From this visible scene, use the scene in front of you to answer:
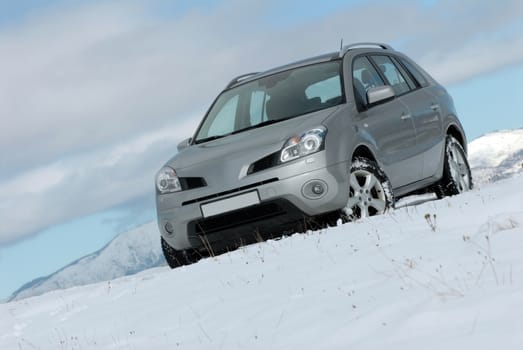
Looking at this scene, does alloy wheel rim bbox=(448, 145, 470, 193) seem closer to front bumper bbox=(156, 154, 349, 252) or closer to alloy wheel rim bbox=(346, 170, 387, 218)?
alloy wheel rim bbox=(346, 170, 387, 218)

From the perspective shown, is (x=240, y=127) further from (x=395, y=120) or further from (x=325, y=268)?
(x=325, y=268)

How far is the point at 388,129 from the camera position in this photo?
356 inches

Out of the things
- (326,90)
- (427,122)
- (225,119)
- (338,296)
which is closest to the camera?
(338,296)

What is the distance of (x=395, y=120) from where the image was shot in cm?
920

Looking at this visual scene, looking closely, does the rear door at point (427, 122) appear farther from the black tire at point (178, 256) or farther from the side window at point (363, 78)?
the black tire at point (178, 256)

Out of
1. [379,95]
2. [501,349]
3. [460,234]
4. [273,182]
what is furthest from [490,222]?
[379,95]

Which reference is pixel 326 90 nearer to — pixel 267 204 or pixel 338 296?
pixel 267 204

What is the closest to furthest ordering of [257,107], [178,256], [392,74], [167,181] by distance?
1. [167,181]
2. [178,256]
3. [257,107]
4. [392,74]

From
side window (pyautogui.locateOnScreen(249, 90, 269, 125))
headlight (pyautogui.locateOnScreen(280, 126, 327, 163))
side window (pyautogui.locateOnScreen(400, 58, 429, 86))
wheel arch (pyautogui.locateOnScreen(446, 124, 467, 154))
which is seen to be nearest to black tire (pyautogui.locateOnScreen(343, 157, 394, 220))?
headlight (pyautogui.locateOnScreen(280, 126, 327, 163))

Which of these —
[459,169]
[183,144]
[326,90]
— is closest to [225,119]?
[183,144]

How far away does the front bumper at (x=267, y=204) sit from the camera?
7934 millimetres

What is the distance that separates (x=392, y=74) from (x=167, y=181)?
9.80 feet

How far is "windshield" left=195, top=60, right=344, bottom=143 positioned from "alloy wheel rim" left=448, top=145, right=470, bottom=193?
2.08 meters

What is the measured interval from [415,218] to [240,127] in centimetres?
296
